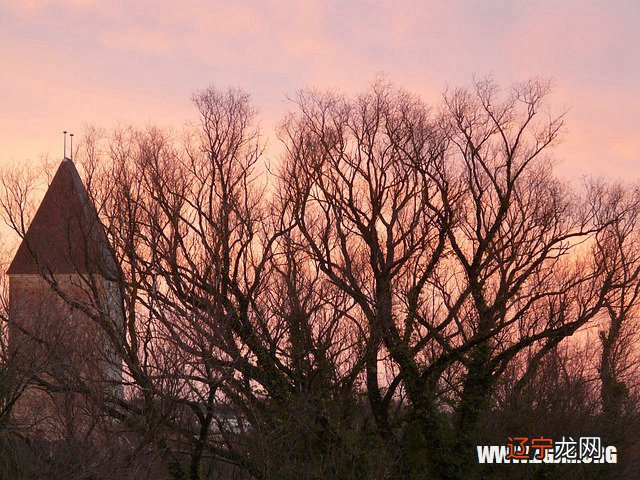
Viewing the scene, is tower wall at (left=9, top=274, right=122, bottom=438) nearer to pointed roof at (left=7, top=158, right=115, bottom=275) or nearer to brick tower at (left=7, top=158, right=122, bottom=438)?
brick tower at (left=7, top=158, right=122, bottom=438)

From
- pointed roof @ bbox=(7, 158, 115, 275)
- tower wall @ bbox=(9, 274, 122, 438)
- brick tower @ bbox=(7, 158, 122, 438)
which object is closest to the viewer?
tower wall @ bbox=(9, 274, 122, 438)

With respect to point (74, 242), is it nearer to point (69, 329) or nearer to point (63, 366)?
point (69, 329)

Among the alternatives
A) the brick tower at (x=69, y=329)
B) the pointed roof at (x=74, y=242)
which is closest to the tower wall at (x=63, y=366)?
the brick tower at (x=69, y=329)

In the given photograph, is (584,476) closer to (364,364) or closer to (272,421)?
(364,364)

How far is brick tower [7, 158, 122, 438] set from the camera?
20.1m

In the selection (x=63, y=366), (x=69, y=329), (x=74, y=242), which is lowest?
(x=63, y=366)

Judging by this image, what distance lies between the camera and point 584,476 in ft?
105

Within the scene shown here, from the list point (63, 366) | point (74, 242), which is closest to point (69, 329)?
point (63, 366)

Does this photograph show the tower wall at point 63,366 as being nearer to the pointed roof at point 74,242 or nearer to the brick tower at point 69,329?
the brick tower at point 69,329

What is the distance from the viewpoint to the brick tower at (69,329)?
20.1 meters

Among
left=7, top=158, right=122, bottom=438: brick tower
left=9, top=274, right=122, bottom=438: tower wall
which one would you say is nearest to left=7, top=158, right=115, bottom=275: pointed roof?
left=7, top=158, right=122, bottom=438: brick tower

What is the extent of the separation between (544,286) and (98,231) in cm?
1481

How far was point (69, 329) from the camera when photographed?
24.1 m

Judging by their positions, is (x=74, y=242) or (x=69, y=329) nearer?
(x=69, y=329)
